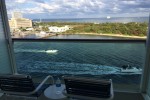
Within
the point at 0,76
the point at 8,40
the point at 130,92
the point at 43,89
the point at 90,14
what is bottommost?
the point at 130,92

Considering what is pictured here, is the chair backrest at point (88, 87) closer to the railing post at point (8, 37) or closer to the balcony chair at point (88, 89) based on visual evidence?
the balcony chair at point (88, 89)

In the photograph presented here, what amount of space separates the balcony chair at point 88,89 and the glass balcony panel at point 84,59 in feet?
3.77

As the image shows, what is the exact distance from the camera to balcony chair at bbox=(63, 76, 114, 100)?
1.98m

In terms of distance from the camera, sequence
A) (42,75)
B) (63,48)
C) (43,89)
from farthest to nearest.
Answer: (42,75) < (63,48) < (43,89)

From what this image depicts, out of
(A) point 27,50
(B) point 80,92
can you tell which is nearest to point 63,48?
(A) point 27,50

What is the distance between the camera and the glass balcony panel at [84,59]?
3031 millimetres

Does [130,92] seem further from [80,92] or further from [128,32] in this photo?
[80,92]

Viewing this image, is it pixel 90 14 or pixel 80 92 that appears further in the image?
pixel 90 14

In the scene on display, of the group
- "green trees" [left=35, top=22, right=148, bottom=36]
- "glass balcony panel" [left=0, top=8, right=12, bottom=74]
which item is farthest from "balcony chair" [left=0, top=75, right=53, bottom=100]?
"green trees" [left=35, top=22, right=148, bottom=36]

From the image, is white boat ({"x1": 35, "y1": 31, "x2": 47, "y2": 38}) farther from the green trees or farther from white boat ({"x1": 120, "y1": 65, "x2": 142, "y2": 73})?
white boat ({"x1": 120, "y1": 65, "x2": 142, "y2": 73})

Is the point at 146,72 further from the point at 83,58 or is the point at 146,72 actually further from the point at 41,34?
the point at 41,34

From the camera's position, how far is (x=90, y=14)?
3354 mm

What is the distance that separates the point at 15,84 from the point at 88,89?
966 millimetres

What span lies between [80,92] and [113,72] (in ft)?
4.25
